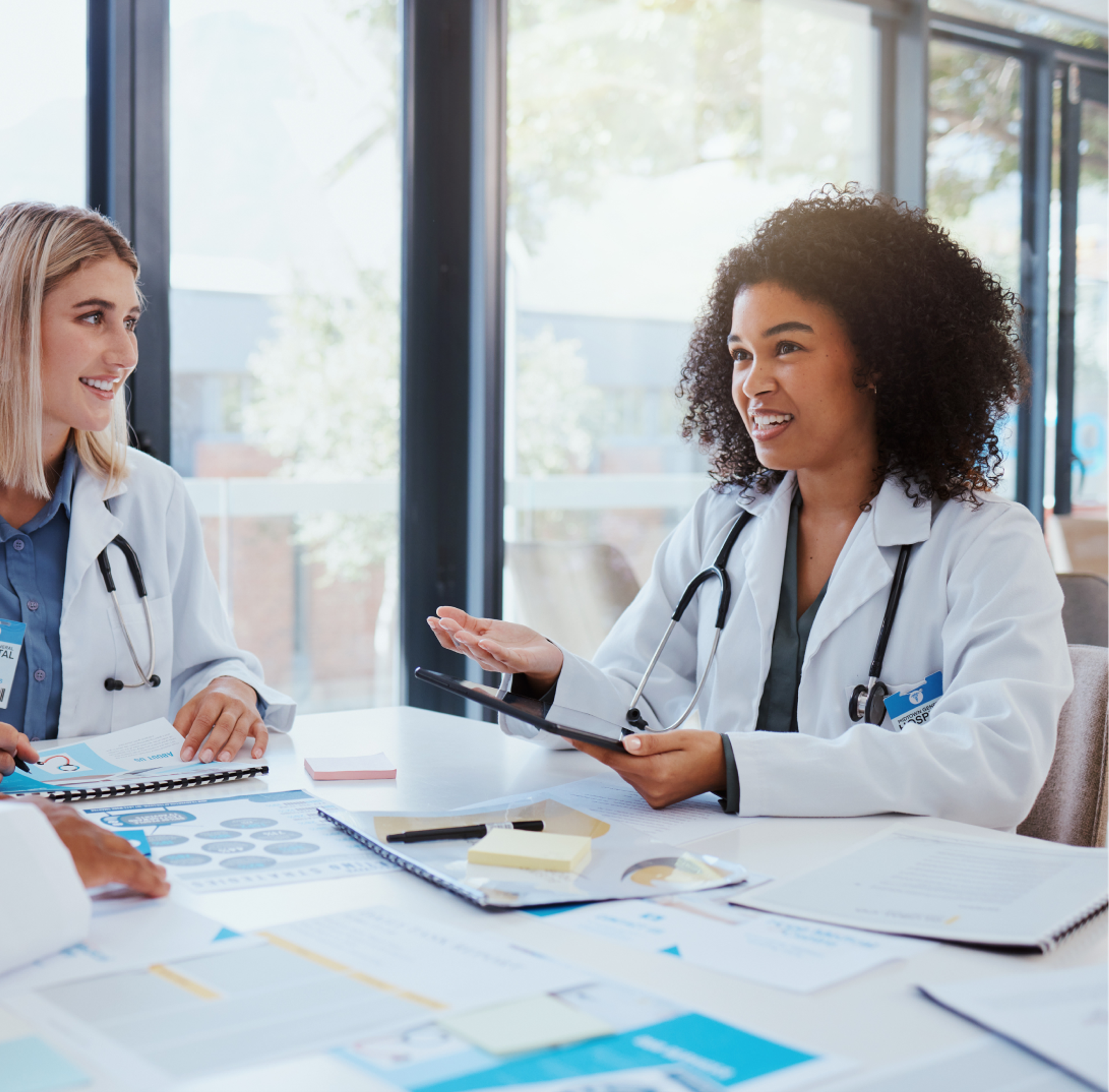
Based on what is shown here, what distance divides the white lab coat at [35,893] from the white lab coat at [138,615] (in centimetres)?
87

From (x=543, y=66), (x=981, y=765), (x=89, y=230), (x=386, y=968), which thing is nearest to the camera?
(x=386, y=968)

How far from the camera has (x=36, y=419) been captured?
191cm

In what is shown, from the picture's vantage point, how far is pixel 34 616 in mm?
1803

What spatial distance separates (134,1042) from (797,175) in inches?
144

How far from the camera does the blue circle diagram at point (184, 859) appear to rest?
1024 millimetres

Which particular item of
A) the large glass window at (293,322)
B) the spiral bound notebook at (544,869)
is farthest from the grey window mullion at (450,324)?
the spiral bound notebook at (544,869)

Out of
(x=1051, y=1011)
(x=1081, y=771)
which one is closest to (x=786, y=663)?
(x=1081, y=771)

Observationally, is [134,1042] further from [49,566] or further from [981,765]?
[49,566]

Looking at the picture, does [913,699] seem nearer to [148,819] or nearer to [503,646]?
[503,646]

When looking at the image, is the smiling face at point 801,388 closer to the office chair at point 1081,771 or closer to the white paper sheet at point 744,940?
the office chair at point 1081,771

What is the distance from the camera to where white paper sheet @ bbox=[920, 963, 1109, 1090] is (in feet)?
2.22

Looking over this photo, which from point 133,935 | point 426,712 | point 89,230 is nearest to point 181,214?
point 89,230

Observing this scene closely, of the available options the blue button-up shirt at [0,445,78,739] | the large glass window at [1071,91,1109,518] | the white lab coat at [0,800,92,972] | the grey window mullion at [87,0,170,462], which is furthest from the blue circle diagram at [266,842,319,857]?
the large glass window at [1071,91,1109,518]

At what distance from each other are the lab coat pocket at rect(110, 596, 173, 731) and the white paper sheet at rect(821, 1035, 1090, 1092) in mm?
1415
